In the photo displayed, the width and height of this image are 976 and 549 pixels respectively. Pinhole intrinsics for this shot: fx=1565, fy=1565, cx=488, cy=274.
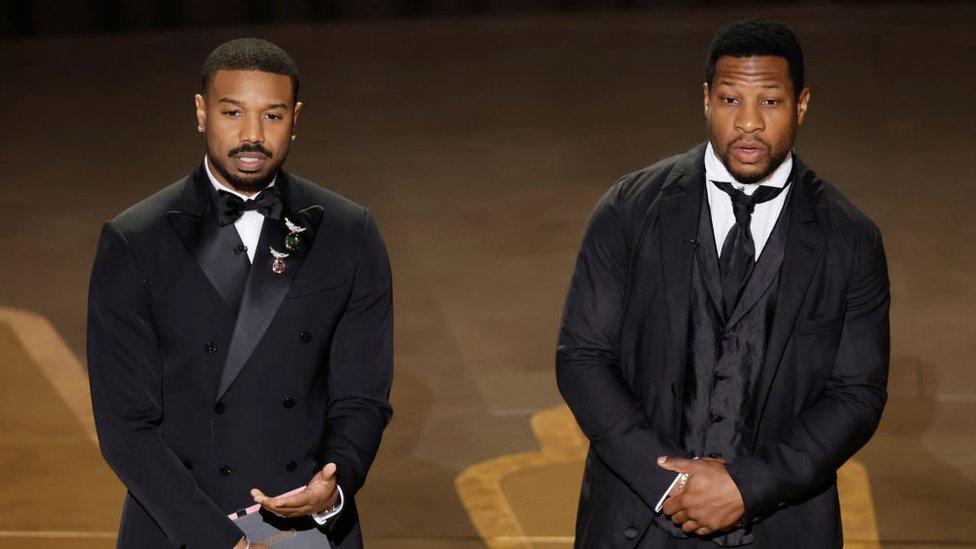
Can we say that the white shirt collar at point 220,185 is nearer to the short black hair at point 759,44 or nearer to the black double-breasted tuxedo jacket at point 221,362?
the black double-breasted tuxedo jacket at point 221,362

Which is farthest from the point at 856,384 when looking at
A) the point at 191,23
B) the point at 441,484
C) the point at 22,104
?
the point at 191,23

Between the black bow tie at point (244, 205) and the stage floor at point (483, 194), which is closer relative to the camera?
the black bow tie at point (244, 205)

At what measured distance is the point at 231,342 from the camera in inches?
98.7

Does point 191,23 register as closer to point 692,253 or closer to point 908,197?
point 908,197

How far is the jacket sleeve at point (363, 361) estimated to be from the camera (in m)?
2.60

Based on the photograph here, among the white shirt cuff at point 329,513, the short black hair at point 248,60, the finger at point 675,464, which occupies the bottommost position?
the white shirt cuff at point 329,513

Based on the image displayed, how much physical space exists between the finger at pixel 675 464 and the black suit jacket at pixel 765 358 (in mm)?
13

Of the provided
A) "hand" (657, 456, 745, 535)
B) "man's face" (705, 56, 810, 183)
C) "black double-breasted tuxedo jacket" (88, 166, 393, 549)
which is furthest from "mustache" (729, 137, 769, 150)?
"black double-breasted tuxedo jacket" (88, 166, 393, 549)

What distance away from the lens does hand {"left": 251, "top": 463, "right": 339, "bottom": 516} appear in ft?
8.02

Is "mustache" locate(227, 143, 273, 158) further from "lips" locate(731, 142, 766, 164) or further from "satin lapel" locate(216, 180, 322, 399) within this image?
"lips" locate(731, 142, 766, 164)

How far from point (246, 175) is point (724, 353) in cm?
87

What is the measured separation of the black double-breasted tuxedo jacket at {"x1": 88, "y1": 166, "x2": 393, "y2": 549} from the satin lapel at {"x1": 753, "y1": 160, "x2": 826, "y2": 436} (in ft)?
2.17

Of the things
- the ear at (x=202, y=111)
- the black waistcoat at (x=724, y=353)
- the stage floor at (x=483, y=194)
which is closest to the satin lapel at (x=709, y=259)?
the black waistcoat at (x=724, y=353)

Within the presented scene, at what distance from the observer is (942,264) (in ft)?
20.3
